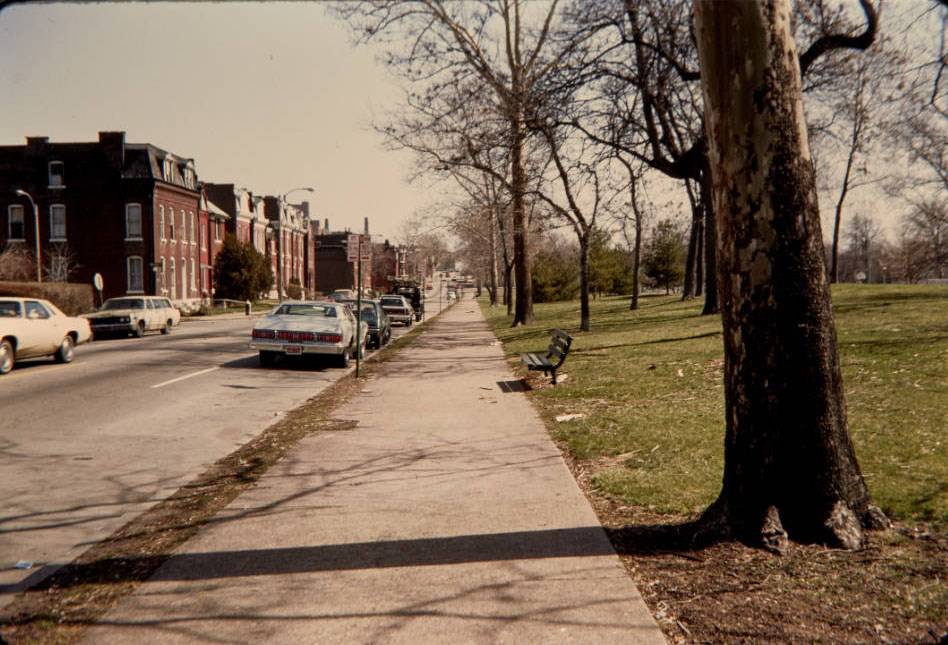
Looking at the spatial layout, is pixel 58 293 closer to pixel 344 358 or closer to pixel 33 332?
pixel 33 332

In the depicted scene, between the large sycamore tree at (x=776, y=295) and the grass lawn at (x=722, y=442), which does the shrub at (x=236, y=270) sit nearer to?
the grass lawn at (x=722, y=442)

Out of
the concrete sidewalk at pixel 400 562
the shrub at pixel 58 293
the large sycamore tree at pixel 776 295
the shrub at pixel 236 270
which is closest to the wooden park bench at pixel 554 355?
the concrete sidewalk at pixel 400 562

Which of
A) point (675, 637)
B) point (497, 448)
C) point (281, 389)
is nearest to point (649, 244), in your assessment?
point (281, 389)

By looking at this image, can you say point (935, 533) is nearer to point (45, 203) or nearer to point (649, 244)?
point (45, 203)

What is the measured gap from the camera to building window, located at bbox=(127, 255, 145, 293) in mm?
49969

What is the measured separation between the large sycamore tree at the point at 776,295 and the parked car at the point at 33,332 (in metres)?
15.1

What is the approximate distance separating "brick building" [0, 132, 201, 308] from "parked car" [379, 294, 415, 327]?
63.0 feet

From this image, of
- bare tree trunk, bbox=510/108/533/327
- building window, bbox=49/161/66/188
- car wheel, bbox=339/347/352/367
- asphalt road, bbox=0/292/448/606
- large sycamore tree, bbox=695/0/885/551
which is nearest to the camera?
large sycamore tree, bbox=695/0/885/551

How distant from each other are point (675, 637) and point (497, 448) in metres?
4.54

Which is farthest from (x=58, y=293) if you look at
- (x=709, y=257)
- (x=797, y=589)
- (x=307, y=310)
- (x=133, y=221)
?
(x=797, y=589)

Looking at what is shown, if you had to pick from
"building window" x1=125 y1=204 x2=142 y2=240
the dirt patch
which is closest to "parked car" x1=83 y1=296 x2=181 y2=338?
"building window" x1=125 y1=204 x2=142 y2=240

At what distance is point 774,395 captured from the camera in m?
4.53

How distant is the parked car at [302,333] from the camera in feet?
55.0

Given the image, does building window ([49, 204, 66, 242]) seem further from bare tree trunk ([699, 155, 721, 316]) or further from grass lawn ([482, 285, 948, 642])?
grass lawn ([482, 285, 948, 642])
